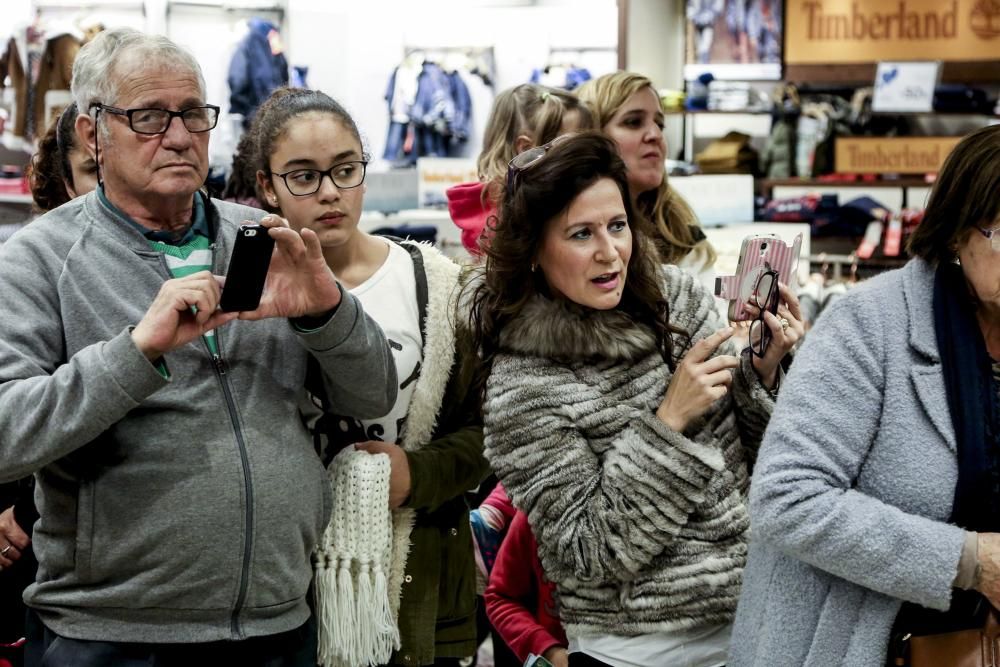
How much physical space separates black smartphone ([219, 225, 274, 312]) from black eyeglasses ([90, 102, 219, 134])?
30cm

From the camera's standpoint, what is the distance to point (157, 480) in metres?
1.69

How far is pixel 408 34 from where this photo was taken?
328 inches

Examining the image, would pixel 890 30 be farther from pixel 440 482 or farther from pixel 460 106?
pixel 440 482

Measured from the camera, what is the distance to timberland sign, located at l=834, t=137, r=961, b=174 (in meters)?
6.23

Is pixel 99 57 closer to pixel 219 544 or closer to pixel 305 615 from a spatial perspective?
pixel 219 544

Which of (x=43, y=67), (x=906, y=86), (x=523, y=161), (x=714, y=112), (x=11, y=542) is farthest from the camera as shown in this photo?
(x=43, y=67)

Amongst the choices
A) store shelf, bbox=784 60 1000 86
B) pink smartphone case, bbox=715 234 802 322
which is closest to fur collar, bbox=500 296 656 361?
pink smartphone case, bbox=715 234 802 322

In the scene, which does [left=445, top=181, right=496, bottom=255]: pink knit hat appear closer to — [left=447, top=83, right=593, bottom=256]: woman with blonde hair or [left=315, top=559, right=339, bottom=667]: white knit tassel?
[left=447, top=83, right=593, bottom=256]: woman with blonde hair

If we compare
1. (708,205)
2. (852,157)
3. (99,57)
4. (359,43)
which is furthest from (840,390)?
(359,43)

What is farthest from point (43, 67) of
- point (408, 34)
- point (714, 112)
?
point (714, 112)

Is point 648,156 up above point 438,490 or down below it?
above

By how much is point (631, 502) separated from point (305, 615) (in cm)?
56

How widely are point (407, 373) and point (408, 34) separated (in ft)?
21.5

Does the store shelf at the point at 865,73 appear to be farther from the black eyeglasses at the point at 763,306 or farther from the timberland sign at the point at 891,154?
the black eyeglasses at the point at 763,306
